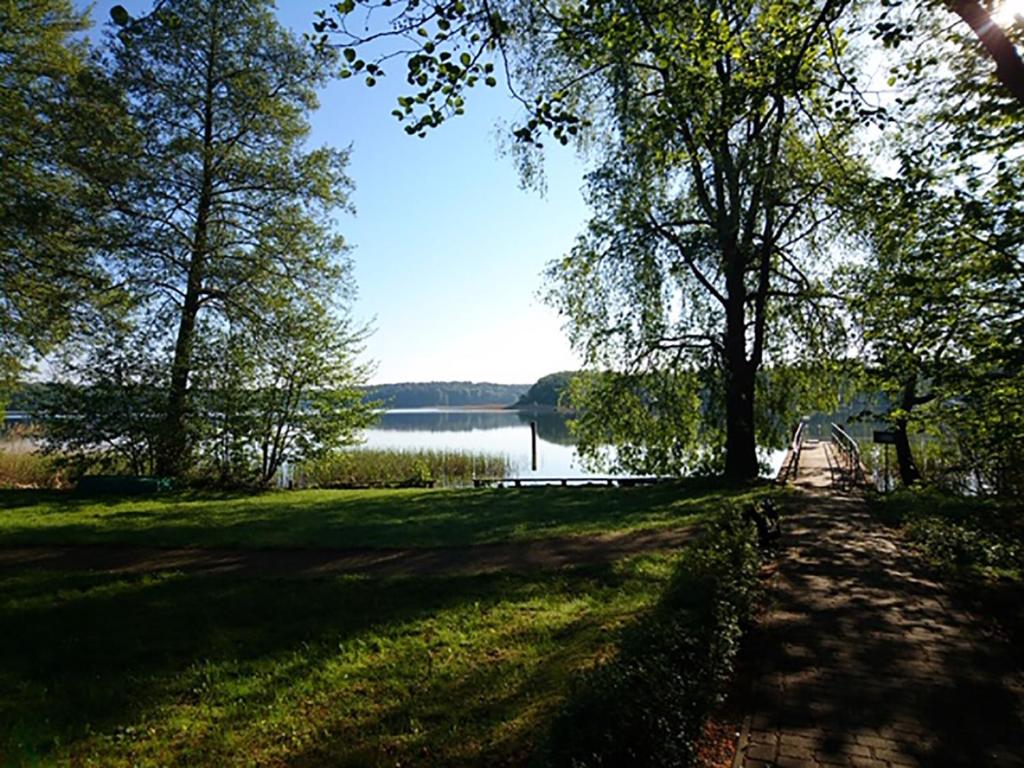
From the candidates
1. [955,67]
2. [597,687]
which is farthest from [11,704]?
[955,67]

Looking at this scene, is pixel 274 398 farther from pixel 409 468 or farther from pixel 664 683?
pixel 664 683

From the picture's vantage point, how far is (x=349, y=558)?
8742mm

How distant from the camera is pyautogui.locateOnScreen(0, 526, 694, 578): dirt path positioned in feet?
26.6

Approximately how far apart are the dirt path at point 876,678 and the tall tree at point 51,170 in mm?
17684

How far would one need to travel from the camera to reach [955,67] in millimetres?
8227

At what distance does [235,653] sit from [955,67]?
1136cm

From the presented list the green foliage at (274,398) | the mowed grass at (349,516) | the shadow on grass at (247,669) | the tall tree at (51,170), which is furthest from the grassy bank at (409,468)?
the shadow on grass at (247,669)

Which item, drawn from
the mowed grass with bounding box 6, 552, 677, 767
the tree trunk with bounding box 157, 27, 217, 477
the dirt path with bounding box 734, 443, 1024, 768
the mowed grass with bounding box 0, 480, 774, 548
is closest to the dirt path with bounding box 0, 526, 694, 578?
the mowed grass with bounding box 0, 480, 774, 548

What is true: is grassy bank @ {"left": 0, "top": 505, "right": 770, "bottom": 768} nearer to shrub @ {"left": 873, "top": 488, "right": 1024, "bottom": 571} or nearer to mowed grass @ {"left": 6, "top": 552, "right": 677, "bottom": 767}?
mowed grass @ {"left": 6, "top": 552, "right": 677, "bottom": 767}

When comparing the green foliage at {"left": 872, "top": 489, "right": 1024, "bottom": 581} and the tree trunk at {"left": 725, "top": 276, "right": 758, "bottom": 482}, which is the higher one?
the tree trunk at {"left": 725, "top": 276, "right": 758, "bottom": 482}

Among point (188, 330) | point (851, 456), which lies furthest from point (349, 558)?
point (851, 456)

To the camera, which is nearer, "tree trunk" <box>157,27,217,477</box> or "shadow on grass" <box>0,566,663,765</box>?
"shadow on grass" <box>0,566,663,765</box>

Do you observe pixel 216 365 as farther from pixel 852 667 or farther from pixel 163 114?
pixel 852 667

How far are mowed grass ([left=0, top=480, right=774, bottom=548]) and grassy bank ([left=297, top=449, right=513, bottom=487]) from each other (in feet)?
21.8
